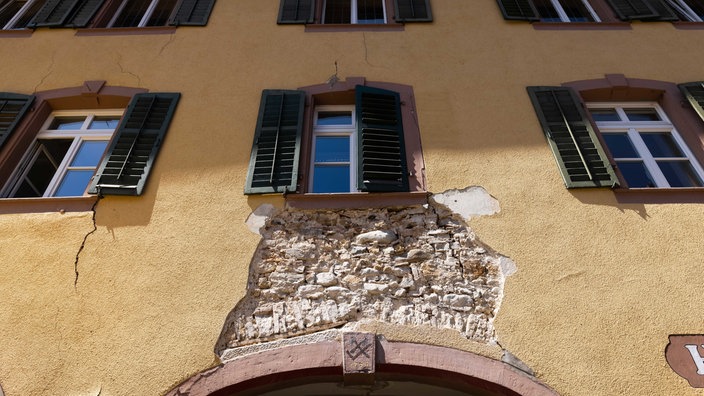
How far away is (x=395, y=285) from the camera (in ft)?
13.6

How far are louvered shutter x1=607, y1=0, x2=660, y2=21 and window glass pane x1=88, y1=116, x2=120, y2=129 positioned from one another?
20.5 ft

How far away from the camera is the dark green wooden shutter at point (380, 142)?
16.1 feet

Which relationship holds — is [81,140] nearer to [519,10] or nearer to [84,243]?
[84,243]

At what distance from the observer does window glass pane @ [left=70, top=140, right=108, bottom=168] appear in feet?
17.9

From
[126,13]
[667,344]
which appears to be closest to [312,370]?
[667,344]

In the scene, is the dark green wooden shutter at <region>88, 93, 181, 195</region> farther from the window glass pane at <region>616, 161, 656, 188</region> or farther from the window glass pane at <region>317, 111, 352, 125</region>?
the window glass pane at <region>616, 161, 656, 188</region>

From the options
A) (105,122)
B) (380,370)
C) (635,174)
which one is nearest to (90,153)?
(105,122)

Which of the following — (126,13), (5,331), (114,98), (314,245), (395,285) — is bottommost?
(5,331)

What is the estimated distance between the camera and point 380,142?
17.3ft

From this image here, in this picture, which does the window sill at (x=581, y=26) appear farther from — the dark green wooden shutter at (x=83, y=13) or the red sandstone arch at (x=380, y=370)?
the dark green wooden shutter at (x=83, y=13)

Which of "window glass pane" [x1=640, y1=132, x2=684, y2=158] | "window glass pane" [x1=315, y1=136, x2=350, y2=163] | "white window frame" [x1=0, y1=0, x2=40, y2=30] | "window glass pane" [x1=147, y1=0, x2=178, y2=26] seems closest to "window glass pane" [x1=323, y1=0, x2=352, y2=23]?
"window glass pane" [x1=147, y1=0, x2=178, y2=26]

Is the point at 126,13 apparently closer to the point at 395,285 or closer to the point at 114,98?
the point at 114,98

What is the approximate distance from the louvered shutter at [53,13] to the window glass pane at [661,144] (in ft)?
23.1

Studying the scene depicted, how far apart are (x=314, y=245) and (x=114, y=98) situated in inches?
125
